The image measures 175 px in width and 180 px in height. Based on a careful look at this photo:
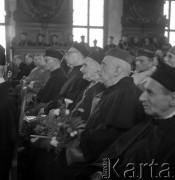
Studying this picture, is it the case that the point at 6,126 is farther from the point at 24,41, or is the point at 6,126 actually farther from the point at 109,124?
the point at 24,41

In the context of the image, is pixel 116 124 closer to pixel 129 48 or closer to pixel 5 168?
pixel 5 168

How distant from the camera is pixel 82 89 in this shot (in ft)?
19.9

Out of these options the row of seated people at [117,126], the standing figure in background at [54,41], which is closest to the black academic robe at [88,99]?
the row of seated people at [117,126]

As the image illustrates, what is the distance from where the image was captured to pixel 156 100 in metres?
3.06

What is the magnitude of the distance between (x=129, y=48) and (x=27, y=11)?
212 inches

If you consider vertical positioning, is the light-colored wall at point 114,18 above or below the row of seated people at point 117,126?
above

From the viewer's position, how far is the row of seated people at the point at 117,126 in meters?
3.01

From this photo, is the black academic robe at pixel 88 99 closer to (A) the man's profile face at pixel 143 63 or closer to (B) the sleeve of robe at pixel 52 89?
(A) the man's profile face at pixel 143 63

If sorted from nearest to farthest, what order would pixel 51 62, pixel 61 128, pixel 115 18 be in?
pixel 61 128, pixel 51 62, pixel 115 18

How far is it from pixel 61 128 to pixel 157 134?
1379mm

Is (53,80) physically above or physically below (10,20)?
below

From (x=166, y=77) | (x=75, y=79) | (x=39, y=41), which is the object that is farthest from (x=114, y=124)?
(x=39, y=41)

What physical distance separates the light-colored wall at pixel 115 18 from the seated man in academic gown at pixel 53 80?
1124 cm

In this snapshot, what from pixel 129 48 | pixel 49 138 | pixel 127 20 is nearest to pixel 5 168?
pixel 49 138
